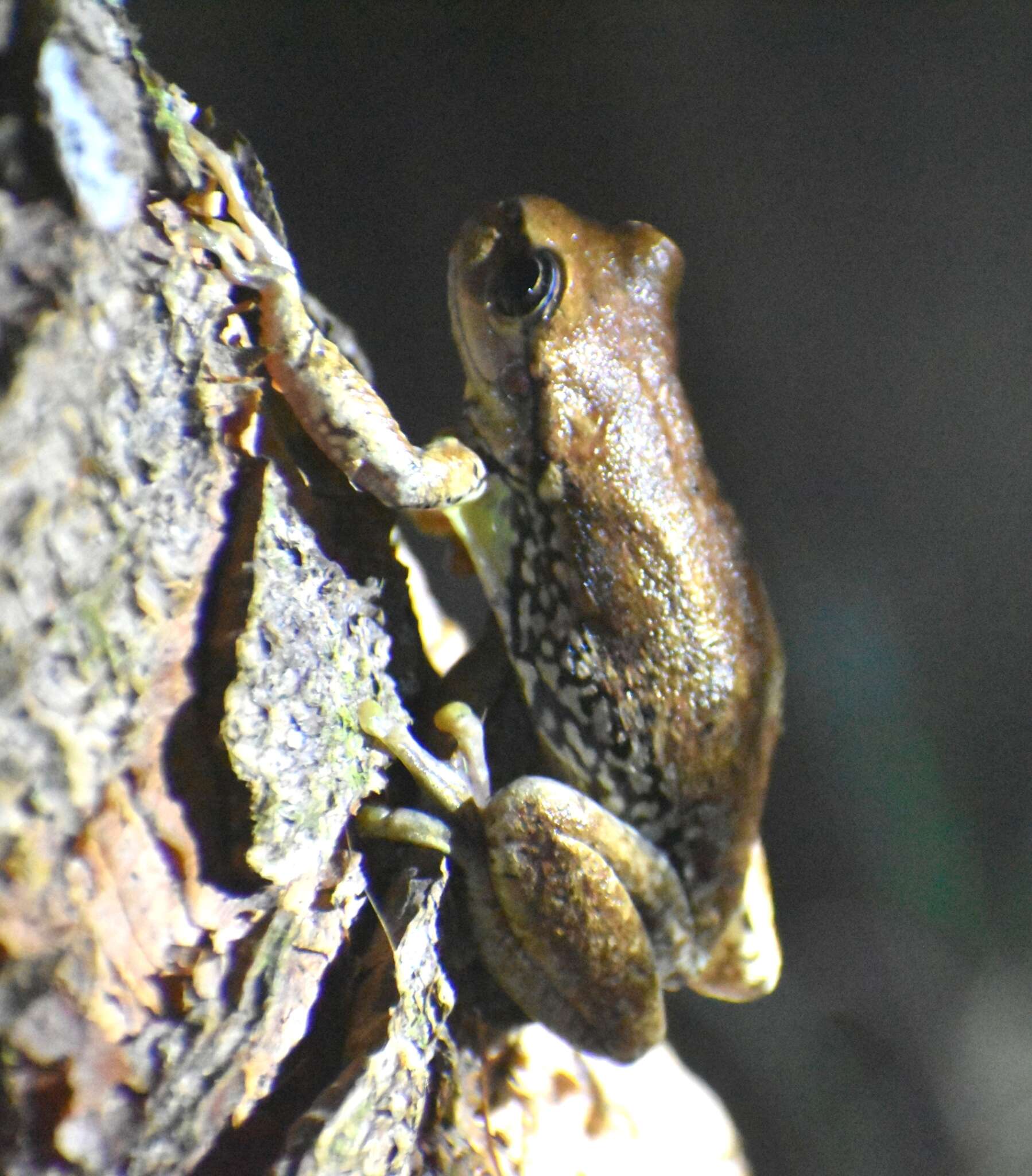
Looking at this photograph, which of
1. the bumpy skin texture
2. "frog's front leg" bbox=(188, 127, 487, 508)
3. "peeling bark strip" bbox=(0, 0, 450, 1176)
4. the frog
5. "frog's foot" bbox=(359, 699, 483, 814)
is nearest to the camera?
"peeling bark strip" bbox=(0, 0, 450, 1176)

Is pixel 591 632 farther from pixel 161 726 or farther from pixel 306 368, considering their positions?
pixel 161 726

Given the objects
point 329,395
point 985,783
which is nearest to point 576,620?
point 329,395

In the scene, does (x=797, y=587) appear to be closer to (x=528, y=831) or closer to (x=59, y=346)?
(x=528, y=831)

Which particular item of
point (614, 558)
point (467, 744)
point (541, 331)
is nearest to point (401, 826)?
point (467, 744)

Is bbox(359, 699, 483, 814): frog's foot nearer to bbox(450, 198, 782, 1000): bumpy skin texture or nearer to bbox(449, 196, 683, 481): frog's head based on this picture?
bbox(450, 198, 782, 1000): bumpy skin texture

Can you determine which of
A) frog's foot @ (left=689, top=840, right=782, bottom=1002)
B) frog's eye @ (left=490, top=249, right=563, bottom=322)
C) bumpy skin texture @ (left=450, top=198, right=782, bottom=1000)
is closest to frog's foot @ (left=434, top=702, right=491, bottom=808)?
bumpy skin texture @ (left=450, top=198, right=782, bottom=1000)

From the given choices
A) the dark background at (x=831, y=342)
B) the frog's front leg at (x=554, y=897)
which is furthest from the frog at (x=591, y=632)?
the dark background at (x=831, y=342)

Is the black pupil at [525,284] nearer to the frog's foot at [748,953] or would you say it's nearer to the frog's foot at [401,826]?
the frog's foot at [401,826]

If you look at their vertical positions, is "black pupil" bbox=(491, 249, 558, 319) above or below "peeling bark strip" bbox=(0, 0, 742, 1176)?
above
